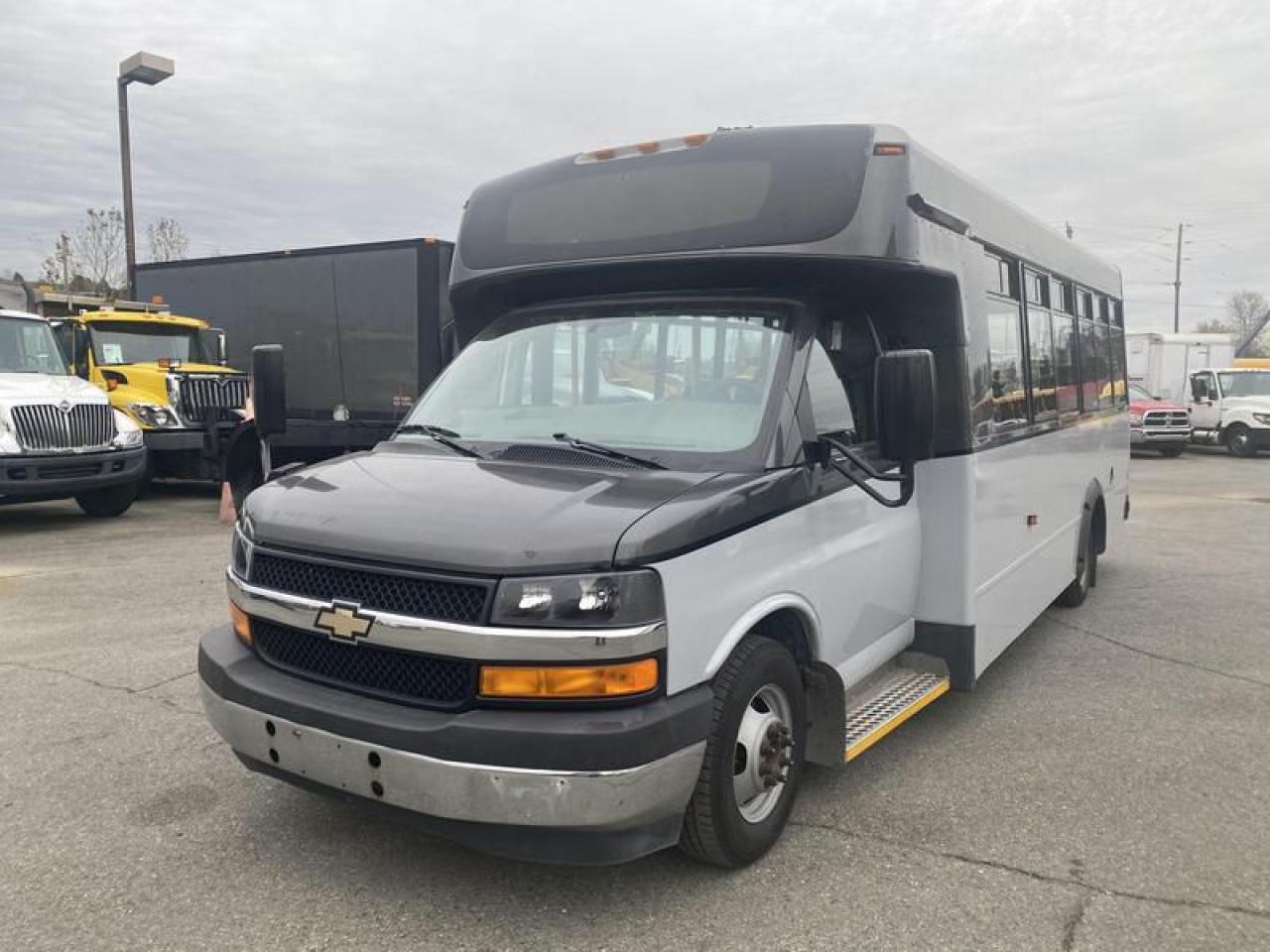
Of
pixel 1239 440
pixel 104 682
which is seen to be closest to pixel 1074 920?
pixel 104 682

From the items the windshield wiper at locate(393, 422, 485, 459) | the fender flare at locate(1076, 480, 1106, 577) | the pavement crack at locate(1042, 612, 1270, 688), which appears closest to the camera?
the windshield wiper at locate(393, 422, 485, 459)

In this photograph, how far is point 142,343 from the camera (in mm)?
13680

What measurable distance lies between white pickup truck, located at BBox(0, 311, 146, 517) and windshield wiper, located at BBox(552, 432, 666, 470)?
901 centimetres

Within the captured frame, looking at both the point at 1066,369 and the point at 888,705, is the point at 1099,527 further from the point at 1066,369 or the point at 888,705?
the point at 888,705

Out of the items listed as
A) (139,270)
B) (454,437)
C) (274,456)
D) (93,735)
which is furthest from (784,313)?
(139,270)

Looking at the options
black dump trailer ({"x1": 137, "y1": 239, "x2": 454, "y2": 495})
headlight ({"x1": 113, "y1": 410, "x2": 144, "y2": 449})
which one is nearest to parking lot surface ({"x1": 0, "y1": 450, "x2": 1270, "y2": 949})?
black dump trailer ({"x1": 137, "y1": 239, "x2": 454, "y2": 495})

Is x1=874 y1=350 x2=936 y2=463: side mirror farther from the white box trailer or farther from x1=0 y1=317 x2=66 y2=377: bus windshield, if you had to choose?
the white box trailer

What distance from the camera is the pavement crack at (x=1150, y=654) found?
5816mm

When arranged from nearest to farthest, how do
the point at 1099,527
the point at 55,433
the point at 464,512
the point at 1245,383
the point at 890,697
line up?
the point at 464,512 → the point at 890,697 → the point at 1099,527 → the point at 55,433 → the point at 1245,383

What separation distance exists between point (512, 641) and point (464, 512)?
47cm

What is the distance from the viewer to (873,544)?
4.27 metres

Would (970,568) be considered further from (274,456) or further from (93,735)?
(274,456)

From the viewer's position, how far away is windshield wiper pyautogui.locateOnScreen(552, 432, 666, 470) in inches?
138

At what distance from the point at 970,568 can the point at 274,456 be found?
844cm
